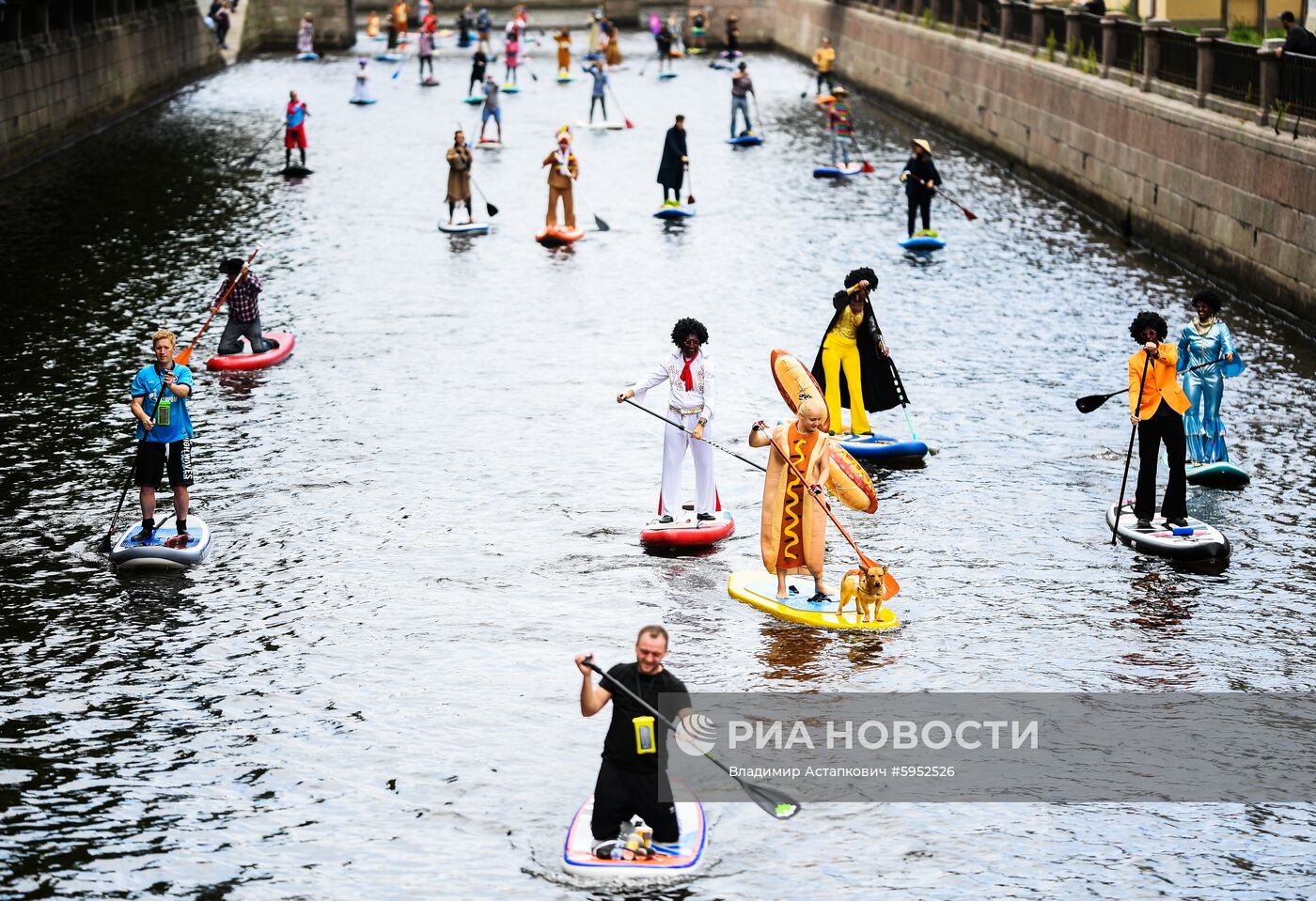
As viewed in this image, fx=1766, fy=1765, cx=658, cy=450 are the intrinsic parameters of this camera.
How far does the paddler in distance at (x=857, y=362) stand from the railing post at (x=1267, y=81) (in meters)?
10.4

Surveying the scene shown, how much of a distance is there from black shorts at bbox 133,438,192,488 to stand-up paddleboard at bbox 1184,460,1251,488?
9.61m

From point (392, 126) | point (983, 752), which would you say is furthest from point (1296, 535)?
point (392, 126)

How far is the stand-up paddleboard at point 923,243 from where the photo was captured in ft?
99.4

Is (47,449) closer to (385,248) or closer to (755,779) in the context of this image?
(755,779)

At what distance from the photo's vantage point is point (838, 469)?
46.2 feet

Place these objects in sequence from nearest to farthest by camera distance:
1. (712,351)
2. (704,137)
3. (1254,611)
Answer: (1254,611), (712,351), (704,137)

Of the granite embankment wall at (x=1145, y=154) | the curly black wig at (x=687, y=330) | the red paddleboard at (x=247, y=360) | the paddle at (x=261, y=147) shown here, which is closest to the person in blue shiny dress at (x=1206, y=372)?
the curly black wig at (x=687, y=330)

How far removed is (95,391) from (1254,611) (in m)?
13.5

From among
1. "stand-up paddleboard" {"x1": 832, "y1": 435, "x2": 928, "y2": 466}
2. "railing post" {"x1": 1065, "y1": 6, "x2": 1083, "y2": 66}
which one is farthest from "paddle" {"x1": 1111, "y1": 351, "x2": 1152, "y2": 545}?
"railing post" {"x1": 1065, "y1": 6, "x2": 1083, "y2": 66}

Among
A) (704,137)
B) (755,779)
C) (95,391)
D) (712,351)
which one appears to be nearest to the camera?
(755,779)

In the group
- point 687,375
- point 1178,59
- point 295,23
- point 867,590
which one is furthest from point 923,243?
point 295,23

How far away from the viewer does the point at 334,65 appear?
2581 inches

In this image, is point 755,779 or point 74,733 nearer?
point 755,779

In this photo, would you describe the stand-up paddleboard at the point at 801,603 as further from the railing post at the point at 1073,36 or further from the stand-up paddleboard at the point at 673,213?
the railing post at the point at 1073,36
